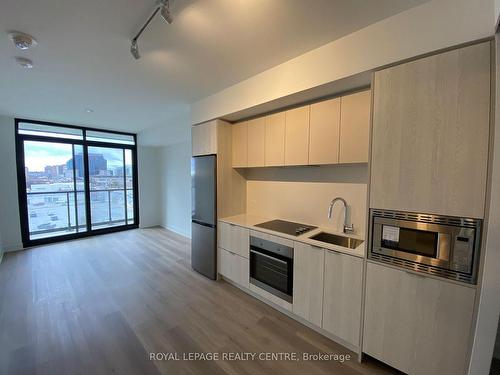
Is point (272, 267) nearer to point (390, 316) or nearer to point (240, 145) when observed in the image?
point (390, 316)

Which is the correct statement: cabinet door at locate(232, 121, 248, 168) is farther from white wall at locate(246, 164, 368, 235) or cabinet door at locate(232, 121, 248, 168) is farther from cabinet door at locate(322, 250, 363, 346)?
cabinet door at locate(322, 250, 363, 346)

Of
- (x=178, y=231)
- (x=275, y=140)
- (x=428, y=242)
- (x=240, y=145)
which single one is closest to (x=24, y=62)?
(x=240, y=145)

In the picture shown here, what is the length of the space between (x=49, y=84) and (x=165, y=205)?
3.93m

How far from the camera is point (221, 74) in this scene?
7.76 ft

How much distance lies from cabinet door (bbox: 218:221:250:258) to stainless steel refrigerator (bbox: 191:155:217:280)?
0.13 metres

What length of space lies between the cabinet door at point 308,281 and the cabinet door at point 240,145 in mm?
1416

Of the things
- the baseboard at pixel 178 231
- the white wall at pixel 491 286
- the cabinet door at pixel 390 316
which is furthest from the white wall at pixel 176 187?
the white wall at pixel 491 286

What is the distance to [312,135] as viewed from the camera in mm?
2232

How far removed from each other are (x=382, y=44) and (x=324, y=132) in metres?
0.81

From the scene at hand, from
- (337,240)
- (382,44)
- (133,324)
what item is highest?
(382,44)


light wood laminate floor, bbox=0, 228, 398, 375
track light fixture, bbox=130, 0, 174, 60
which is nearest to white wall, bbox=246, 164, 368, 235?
light wood laminate floor, bbox=0, 228, 398, 375

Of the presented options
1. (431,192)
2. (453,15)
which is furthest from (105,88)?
(431,192)

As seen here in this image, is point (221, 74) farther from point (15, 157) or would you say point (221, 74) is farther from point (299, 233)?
point (15, 157)

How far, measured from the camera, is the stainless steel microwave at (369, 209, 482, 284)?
1.30m
